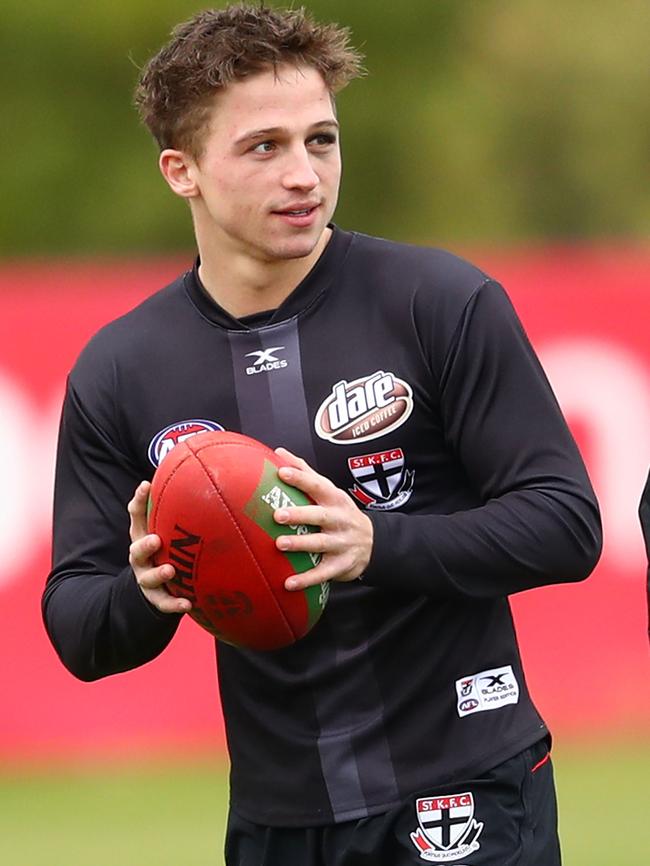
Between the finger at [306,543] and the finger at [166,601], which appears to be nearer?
the finger at [306,543]

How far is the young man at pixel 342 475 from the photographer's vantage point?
4.17 meters

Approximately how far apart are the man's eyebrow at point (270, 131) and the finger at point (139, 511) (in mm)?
834

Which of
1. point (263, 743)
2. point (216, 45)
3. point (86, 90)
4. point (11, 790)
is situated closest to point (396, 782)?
Answer: point (263, 743)

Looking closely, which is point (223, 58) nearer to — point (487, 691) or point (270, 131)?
point (270, 131)

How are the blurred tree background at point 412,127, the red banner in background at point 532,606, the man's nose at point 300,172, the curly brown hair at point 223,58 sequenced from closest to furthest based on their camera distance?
the man's nose at point 300,172
the curly brown hair at point 223,58
the red banner in background at point 532,606
the blurred tree background at point 412,127

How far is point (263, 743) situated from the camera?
173 inches

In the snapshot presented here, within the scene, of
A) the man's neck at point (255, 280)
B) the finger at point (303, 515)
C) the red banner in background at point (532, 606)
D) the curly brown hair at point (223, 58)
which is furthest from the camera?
the red banner in background at point (532, 606)

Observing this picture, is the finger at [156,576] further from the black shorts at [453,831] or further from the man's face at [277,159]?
the man's face at [277,159]

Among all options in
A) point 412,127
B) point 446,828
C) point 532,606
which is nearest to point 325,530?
point 446,828

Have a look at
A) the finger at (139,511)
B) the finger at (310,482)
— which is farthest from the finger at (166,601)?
the finger at (310,482)

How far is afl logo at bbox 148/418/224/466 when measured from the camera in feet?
14.4

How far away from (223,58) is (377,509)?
1.06 meters

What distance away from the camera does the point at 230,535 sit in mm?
3920

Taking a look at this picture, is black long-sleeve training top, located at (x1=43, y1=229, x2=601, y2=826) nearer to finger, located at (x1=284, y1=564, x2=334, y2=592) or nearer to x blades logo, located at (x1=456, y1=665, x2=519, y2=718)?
x blades logo, located at (x1=456, y1=665, x2=519, y2=718)
